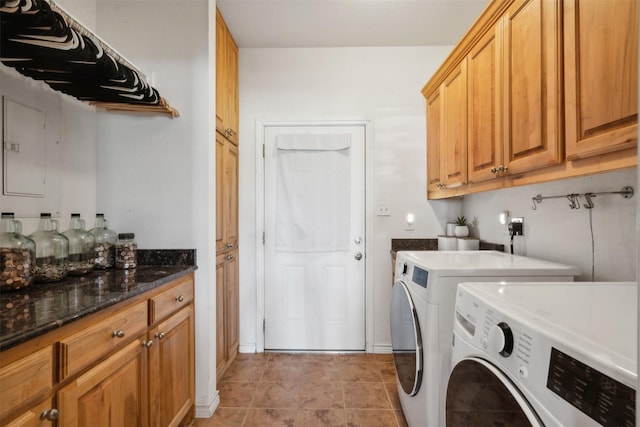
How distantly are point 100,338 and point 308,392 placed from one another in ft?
4.59

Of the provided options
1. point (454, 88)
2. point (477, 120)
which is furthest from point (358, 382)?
point (454, 88)

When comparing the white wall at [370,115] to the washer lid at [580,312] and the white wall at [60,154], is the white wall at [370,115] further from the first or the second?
the washer lid at [580,312]

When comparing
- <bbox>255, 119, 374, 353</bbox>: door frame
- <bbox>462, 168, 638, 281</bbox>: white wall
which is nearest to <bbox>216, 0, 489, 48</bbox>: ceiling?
<bbox>255, 119, 374, 353</bbox>: door frame

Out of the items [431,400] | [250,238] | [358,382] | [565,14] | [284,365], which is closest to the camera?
[565,14]

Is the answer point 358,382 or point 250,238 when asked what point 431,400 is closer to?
point 358,382

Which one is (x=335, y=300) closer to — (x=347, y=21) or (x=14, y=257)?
(x=14, y=257)

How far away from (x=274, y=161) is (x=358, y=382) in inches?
70.9

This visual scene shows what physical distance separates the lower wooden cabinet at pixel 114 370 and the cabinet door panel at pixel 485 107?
1.70 metres

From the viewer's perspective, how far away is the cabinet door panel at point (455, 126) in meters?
1.80

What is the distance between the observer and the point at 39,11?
2.91 feet

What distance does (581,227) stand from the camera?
1355 millimetres

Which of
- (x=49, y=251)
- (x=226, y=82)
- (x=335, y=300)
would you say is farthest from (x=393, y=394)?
(x=226, y=82)

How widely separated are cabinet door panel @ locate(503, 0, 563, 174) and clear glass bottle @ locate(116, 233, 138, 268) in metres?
1.90

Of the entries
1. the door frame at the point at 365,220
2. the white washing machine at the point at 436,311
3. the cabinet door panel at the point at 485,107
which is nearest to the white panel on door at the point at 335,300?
the door frame at the point at 365,220
